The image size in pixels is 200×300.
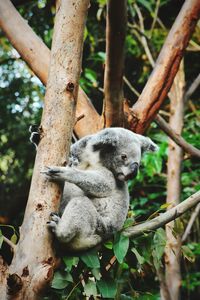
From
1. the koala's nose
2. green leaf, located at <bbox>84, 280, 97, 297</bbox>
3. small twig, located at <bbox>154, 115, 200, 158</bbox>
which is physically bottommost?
green leaf, located at <bbox>84, 280, 97, 297</bbox>

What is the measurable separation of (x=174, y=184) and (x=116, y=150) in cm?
130

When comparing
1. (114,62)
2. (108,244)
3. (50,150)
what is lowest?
(108,244)

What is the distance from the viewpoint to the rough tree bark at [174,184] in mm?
3414

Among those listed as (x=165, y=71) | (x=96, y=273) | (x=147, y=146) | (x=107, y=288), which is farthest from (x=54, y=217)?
(x=165, y=71)

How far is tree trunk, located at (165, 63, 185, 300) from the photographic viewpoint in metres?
3.41

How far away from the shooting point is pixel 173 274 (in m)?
3.45

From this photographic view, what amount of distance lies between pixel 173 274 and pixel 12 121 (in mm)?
3881

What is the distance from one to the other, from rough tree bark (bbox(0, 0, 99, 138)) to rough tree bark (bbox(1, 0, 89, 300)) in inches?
34.6

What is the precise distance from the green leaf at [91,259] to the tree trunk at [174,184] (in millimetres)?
959

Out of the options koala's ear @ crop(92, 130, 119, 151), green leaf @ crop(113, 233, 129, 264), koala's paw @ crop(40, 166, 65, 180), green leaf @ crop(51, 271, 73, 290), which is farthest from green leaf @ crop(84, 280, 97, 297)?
koala's ear @ crop(92, 130, 119, 151)

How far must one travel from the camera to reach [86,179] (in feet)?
7.70

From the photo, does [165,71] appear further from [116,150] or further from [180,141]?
[116,150]

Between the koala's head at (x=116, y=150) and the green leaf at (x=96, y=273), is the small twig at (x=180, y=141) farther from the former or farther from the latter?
the green leaf at (x=96, y=273)

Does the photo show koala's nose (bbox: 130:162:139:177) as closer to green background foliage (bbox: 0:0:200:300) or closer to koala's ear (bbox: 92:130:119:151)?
koala's ear (bbox: 92:130:119:151)
